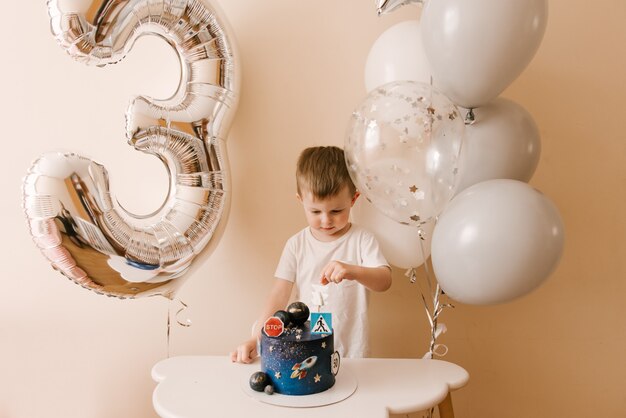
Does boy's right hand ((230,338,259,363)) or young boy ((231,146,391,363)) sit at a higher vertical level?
young boy ((231,146,391,363))

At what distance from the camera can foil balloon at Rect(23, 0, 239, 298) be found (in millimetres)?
1136

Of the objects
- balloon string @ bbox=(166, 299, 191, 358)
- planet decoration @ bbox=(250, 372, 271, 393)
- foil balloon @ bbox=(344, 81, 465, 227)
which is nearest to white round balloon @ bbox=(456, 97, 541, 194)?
foil balloon @ bbox=(344, 81, 465, 227)

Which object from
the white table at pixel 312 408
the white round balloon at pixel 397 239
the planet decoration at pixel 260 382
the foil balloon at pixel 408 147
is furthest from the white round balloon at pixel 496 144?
the planet decoration at pixel 260 382

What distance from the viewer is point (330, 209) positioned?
4.49ft

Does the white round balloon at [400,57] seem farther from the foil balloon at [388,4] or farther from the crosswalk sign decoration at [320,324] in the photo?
the crosswalk sign decoration at [320,324]

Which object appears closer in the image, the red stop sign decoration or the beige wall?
the red stop sign decoration

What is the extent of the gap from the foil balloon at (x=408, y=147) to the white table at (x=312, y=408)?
1.14ft

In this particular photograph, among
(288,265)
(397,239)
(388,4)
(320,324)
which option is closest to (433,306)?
(397,239)

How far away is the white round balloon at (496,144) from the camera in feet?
4.00

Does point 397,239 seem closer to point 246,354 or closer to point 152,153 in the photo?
point 246,354

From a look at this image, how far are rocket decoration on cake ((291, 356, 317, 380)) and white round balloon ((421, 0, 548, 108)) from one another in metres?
0.62

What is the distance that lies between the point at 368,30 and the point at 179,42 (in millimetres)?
517

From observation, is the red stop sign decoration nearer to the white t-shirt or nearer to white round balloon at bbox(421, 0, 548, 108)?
the white t-shirt

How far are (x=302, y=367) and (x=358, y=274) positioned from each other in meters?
0.27
